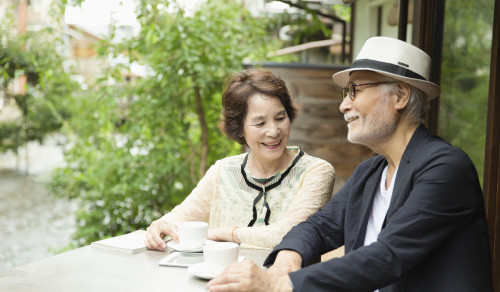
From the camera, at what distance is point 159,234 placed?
225 cm

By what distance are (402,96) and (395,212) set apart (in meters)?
0.41

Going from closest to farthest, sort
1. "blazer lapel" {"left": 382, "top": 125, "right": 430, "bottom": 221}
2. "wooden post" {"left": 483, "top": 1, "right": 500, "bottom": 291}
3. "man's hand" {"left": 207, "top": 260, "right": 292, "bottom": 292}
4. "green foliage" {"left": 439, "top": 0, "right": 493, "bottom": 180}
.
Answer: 1. "man's hand" {"left": 207, "top": 260, "right": 292, "bottom": 292}
2. "blazer lapel" {"left": 382, "top": 125, "right": 430, "bottom": 221}
3. "wooden post" {"left": 483, "top": 1, "right": 500, "bottom": 291}
4. "green foliage" {"left": 439, "top": 0, "right": 493, "bottom": 180}

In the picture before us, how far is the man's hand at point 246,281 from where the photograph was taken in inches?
64.9

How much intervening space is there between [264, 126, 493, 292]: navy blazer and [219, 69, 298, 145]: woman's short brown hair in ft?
2.85

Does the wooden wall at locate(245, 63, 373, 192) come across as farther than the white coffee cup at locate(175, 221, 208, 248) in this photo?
Yes

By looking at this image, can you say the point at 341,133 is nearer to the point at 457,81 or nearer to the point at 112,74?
the point at 457,81

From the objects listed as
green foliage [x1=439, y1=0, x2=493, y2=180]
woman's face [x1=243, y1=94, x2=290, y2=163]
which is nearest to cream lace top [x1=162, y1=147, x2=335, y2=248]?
woman's face [x1=243, y1=94, x2=290, y2=163]

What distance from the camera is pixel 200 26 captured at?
5.16 m

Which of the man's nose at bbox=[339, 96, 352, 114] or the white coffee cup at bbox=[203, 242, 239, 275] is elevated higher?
the man's nose at bbox=[339, 96, 352, 114]

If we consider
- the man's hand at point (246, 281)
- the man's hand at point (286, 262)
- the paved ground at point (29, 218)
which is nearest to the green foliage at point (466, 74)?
the man's hand at point (286, 262)

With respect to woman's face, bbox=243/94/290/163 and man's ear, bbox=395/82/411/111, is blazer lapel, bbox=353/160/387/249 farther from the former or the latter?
woman's face, bbox=243/94/290/163

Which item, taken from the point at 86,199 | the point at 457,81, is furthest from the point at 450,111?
the point at 86,199

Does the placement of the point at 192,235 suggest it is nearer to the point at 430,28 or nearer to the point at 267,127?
the point at 267,127

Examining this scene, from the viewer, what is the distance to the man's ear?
2.00 meters
